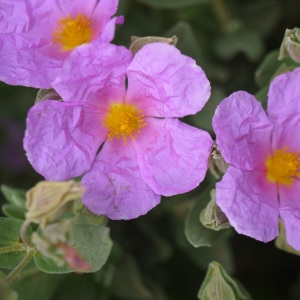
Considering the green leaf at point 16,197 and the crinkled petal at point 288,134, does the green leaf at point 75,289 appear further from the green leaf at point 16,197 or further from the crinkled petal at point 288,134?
the crinkled petal at point 288,134

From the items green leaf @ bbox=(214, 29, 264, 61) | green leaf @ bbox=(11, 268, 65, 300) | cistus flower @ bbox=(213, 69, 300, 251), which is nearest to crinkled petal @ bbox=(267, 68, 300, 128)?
cistus flower @ bbox=(213, 69, 300, 251)

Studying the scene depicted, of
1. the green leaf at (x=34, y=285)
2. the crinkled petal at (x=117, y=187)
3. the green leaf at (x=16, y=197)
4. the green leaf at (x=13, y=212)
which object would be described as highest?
the crinkled petal at (x=117, y=187)

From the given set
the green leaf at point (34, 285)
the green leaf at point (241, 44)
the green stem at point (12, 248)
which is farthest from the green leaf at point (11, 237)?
the green leaf at point (241, 44)

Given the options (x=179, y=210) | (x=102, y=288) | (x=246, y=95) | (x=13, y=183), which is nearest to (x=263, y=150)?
(x=246, y=95)

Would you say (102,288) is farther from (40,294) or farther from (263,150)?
(263,150)

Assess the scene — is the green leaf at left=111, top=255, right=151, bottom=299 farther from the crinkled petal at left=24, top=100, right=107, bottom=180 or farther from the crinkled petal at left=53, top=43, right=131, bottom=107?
the crinkled petal at left=53, top=43, right=131, bottom=107

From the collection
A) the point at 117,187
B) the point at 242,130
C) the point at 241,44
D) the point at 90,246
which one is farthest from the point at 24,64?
the point at 241,44
